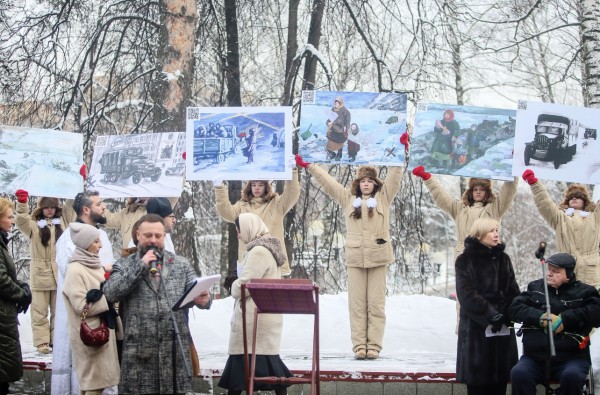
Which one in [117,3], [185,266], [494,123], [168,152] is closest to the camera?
[185,266]

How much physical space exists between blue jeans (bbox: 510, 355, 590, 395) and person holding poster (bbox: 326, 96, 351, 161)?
321 centimetres

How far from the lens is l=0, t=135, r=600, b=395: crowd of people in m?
6.99

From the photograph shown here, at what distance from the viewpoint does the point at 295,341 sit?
11.4m

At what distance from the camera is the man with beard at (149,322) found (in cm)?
691

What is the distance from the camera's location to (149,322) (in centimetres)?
698

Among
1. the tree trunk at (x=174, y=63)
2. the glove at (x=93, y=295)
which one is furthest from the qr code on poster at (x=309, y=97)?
the glove at (x=93, y=295)

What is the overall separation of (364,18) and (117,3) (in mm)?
3666

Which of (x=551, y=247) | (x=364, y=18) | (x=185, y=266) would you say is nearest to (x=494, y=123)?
(x=185, y=266)

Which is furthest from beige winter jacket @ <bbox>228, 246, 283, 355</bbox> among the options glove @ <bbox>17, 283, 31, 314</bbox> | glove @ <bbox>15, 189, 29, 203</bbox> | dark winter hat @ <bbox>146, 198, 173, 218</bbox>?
glove @ <bbox>15, 189, 29, 203</bbox>

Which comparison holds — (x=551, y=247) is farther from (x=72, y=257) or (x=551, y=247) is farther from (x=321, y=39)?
(x=72, y=257)

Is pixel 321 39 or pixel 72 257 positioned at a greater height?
pixel 321 39

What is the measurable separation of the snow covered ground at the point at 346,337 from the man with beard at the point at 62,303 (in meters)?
1.40

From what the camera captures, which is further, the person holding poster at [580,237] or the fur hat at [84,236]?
the person holding poster at [580,237]

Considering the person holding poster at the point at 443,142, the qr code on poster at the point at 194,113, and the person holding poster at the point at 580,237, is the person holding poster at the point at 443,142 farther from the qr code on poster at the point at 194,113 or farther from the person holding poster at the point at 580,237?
the qr code on poster at the point at 194,113
